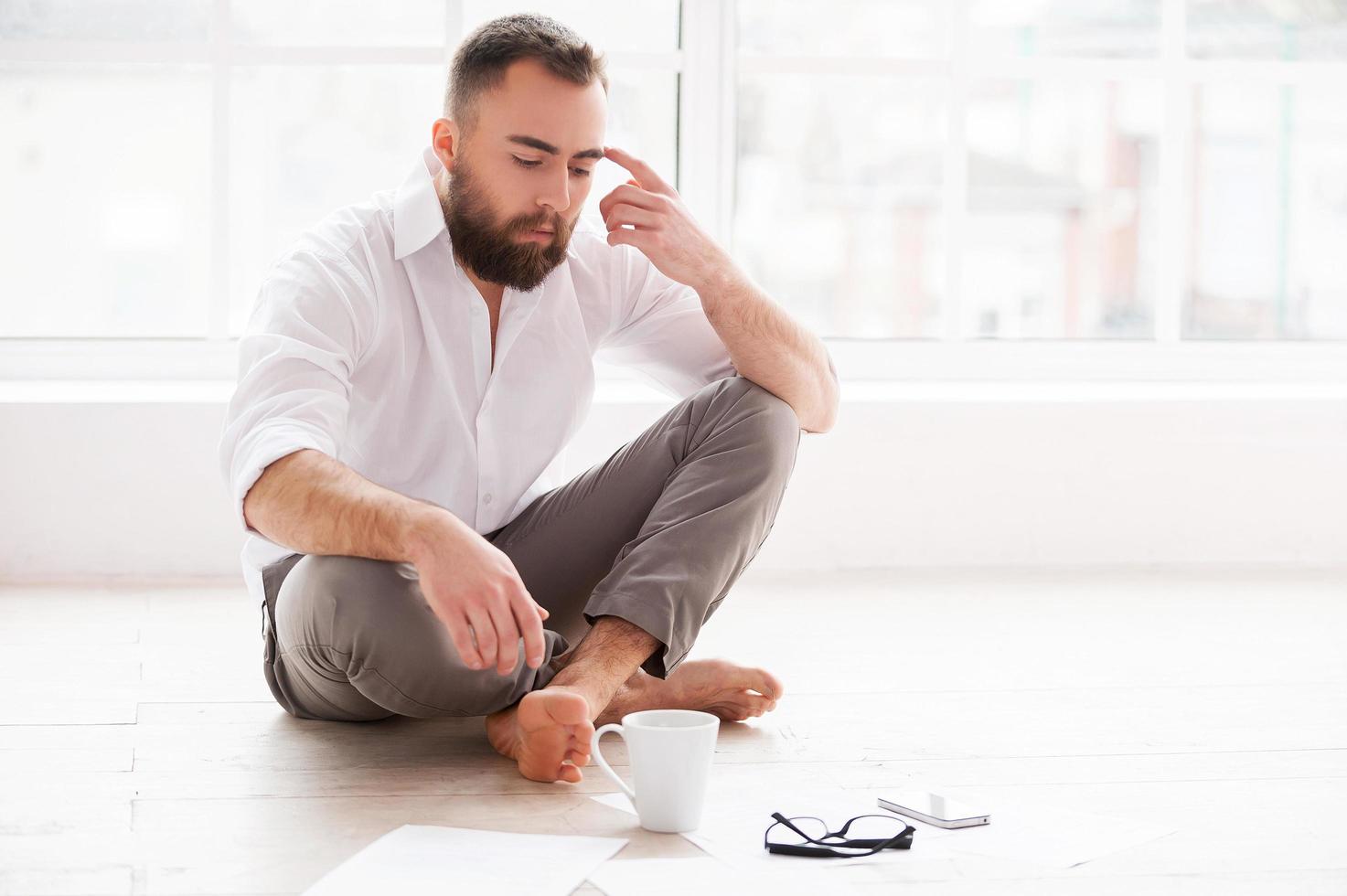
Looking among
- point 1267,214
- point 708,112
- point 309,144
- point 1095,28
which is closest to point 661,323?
point 708,112

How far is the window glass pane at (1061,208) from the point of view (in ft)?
12.3

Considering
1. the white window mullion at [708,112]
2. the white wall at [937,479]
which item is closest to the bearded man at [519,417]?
the white wall at [937,479]

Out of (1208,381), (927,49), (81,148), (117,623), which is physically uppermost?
(927,49)

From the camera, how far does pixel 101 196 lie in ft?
11.3

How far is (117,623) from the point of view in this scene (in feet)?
8.64

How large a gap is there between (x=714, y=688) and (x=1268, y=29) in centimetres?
279

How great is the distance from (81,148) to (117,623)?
1.36 metres

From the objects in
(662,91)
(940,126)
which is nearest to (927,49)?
(940,126)

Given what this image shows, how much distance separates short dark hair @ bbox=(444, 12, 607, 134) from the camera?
1.85m

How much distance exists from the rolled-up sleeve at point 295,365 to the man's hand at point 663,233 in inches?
13.4

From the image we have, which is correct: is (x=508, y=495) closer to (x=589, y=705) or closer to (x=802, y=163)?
(x=589, y=705)

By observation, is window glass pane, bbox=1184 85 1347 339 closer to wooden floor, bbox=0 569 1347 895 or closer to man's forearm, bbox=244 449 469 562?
wooden floor, bbox=0 569 1347 895

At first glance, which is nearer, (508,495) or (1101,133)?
(508,495)

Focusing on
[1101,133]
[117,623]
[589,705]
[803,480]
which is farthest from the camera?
[1101,133]
